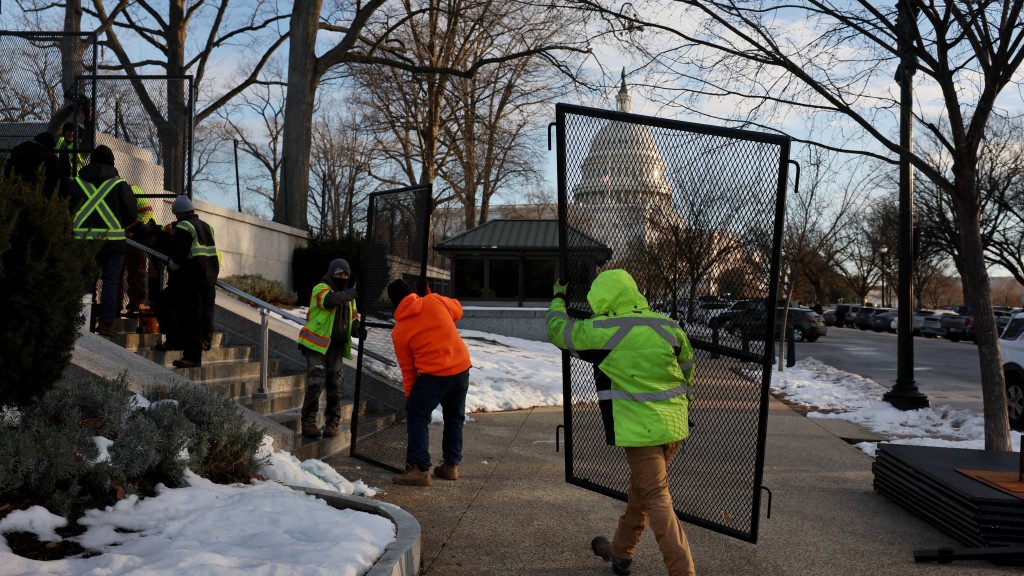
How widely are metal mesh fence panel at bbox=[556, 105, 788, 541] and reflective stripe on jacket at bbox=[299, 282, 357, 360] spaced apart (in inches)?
115

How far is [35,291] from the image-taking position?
4.76m

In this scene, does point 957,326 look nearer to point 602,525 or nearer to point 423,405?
point 423,405

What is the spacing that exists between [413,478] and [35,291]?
3.28 meters

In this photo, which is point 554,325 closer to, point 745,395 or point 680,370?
point 680,370

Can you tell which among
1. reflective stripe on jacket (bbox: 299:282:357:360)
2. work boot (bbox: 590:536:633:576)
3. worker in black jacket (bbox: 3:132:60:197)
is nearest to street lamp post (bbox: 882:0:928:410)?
reflective stripe on jacket (bbox: 299:282:357:360)

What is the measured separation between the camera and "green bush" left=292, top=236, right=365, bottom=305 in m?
20.1

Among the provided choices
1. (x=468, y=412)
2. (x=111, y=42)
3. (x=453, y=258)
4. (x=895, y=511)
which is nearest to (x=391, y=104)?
(x=453, y=258)

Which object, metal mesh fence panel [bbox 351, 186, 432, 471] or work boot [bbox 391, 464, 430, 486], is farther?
metal mesh fence panel [bbox 351, 186, 432, 471]

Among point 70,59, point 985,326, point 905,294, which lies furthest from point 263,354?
point 905,294

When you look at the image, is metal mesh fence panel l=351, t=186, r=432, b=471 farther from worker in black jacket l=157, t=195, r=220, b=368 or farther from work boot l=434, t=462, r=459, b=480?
worker in black jacket l=157, t=195, r=220, b=368

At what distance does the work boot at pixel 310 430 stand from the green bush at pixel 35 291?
3180mm

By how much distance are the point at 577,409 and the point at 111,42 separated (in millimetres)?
26901

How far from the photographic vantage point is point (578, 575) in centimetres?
499

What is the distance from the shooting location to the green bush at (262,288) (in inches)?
633
